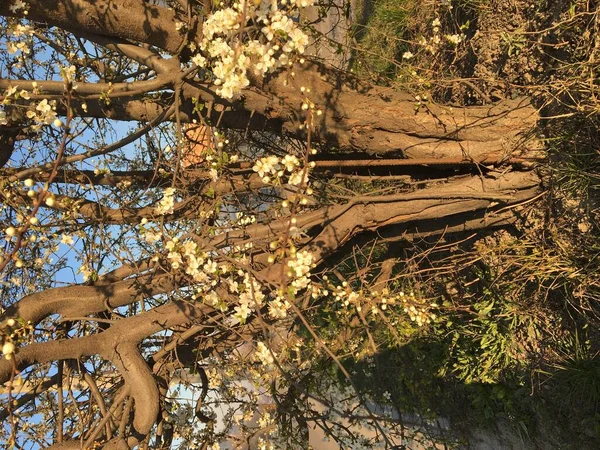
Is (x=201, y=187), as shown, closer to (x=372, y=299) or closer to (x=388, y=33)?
(x=372, y=299)

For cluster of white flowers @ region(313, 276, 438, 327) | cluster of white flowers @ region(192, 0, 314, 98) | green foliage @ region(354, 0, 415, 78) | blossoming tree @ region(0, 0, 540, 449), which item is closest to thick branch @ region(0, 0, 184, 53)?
blossoming tree @ region(0, 0, 540, 449)

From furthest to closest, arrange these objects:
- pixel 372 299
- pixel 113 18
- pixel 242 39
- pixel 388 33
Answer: pixel 388 33, pixel 372 299, pixel 113 18, pixel 242 39

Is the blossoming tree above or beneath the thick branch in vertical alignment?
beneath

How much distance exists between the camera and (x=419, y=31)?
579cm

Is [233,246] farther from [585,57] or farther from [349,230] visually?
[585,57]

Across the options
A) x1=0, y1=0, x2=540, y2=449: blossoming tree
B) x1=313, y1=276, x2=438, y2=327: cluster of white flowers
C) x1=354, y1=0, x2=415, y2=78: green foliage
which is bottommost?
x1=313, y1=276, x2=438, y2=327: cluster of white flowers

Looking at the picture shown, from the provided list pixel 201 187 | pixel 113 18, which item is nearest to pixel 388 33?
pixel 201 187

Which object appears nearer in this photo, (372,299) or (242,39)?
(242,39)

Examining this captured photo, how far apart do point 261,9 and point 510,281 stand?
123 inches

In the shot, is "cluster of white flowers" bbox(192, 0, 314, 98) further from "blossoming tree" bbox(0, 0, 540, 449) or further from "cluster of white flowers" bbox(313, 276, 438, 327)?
"cluster of white flowers" bbox(313, 276, 438, 327)

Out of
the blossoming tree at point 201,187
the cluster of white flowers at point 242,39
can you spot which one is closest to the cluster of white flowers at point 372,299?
the blossoming tree at point 201,187

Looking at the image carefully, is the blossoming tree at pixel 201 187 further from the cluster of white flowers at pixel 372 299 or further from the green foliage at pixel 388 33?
the green foliage at pixel 388 33

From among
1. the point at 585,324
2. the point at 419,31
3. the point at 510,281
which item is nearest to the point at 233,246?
the point at 510,281

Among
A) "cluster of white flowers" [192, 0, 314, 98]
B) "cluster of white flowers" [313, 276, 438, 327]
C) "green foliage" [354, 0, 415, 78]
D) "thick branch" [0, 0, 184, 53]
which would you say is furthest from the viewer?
"green foliage" [354, 0, 415, 78]
